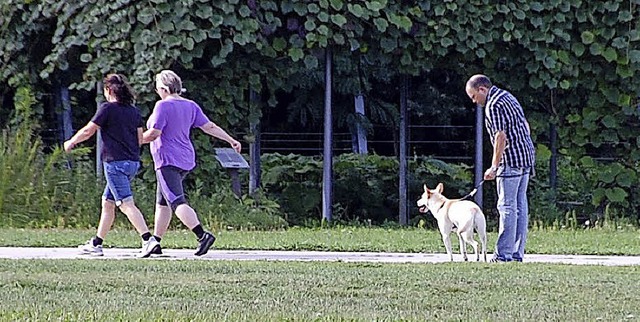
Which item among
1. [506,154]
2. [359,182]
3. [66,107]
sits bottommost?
[359,182]

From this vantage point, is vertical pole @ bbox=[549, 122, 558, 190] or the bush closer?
vertical pole @ bbox=[549, 122, 558, 190]

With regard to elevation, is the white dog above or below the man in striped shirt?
below

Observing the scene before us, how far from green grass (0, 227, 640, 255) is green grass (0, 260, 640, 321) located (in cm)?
206

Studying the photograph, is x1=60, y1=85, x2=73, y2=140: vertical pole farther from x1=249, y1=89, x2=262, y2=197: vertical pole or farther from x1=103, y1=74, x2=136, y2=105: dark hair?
x1=103, y1=74, x2=136, y2=105: dark hair

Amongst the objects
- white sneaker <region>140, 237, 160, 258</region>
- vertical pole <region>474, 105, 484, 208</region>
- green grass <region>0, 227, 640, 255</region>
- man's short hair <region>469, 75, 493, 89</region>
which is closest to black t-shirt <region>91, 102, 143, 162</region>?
white sneaker <region>140, 237, 160, 258</region>

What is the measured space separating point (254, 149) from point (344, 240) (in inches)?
154

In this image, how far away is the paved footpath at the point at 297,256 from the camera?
10.9 meters

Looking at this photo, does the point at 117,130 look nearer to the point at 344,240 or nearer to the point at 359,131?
the point at 344,240

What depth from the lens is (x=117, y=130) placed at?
10922 millimetres

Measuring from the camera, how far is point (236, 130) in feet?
53.6

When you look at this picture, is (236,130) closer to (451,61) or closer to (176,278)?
(451,61)

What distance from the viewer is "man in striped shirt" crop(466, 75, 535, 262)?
34.5ft

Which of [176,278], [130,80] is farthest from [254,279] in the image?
[130,80]

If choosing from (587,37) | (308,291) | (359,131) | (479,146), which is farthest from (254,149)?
(308,291)
